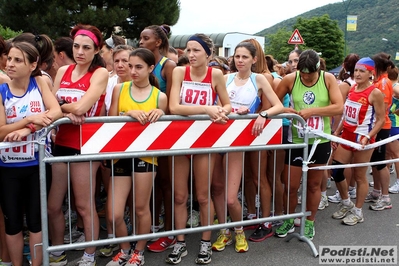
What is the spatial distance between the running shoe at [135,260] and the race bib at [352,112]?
327 cm

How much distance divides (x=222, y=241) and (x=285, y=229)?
86 cm

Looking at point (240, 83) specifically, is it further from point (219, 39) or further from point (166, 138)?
point (219, 39)

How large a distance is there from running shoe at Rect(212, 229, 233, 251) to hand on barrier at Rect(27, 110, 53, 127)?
86.1 inches

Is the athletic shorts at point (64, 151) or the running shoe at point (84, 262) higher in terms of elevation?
the athletic shorts at point (64, 151)

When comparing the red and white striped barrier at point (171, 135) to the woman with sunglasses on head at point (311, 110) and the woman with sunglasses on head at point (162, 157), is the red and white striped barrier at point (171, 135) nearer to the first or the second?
the woman with sunglasses on head at point (311, 110)

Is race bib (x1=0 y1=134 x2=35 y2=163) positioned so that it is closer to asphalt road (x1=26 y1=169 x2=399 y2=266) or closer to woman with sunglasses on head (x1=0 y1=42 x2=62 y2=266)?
woman with sunglasses on head (x1=0 y1=42 x2=62 y2=266)

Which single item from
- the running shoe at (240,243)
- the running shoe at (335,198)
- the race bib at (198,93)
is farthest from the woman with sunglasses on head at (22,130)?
the running shoe at (335,198)

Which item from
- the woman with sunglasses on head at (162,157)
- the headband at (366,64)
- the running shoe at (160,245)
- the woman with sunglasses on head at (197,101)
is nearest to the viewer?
the woman with sunglasses on head at (197,101)

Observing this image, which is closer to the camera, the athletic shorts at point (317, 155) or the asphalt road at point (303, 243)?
the asphalt road at point (303, 243)

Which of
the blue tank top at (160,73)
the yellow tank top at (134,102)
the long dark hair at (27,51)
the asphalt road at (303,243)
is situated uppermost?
the long dark hair at (27,51)

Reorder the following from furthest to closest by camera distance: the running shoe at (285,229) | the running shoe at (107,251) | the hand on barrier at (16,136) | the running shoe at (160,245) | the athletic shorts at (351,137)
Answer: the athletic shorts at (351,137) → the running shoe at (285,229) → the running shoe at (160,245) → the running shoe at (107,251) → the hand on barrier at (16,136)

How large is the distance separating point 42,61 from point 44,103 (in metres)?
0.67

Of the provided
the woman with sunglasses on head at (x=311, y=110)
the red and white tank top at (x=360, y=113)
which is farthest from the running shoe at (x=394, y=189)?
the woman with sunglasses on head at (x=311, y=110)

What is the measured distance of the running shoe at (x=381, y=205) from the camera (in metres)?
5.90
